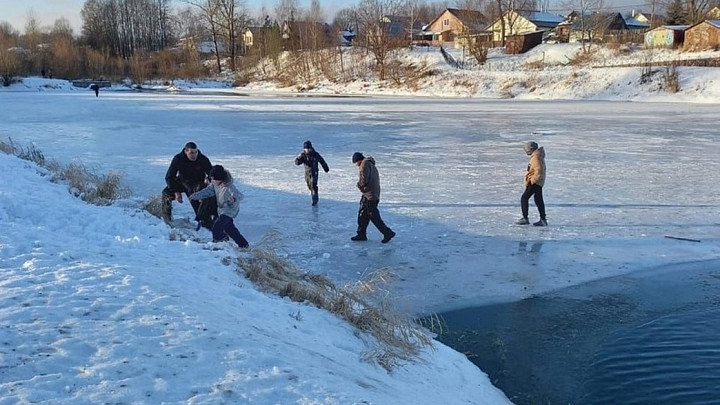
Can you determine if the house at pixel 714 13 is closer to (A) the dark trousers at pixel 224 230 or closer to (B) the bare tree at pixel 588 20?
(B) the bare tree at pixel 588 20

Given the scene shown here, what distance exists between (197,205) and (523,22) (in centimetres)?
7245

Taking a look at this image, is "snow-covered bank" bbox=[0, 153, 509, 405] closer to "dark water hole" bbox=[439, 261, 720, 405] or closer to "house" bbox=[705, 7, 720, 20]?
"dark water hole" bbox=[439, 261, 720, 405]

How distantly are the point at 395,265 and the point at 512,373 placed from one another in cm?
274

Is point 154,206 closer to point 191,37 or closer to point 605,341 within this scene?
point 605,341

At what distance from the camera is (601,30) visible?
5903 cm

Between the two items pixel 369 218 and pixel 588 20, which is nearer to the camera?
pixel 369 218

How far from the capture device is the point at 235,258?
5.52m

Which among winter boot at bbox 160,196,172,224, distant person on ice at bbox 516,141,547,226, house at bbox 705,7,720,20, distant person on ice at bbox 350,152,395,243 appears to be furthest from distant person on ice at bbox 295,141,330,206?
house at bbox 705,7,720,20

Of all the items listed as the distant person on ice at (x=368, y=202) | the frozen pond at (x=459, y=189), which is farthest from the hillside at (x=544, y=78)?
the distant person on ice at (x=368, y=202)

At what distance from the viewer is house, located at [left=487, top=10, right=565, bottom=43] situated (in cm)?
7175

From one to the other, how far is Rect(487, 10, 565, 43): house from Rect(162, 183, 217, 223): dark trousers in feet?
216

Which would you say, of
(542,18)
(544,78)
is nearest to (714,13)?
(542,18)

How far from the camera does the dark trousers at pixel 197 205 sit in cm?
827

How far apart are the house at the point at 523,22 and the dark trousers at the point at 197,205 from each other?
65.9m
